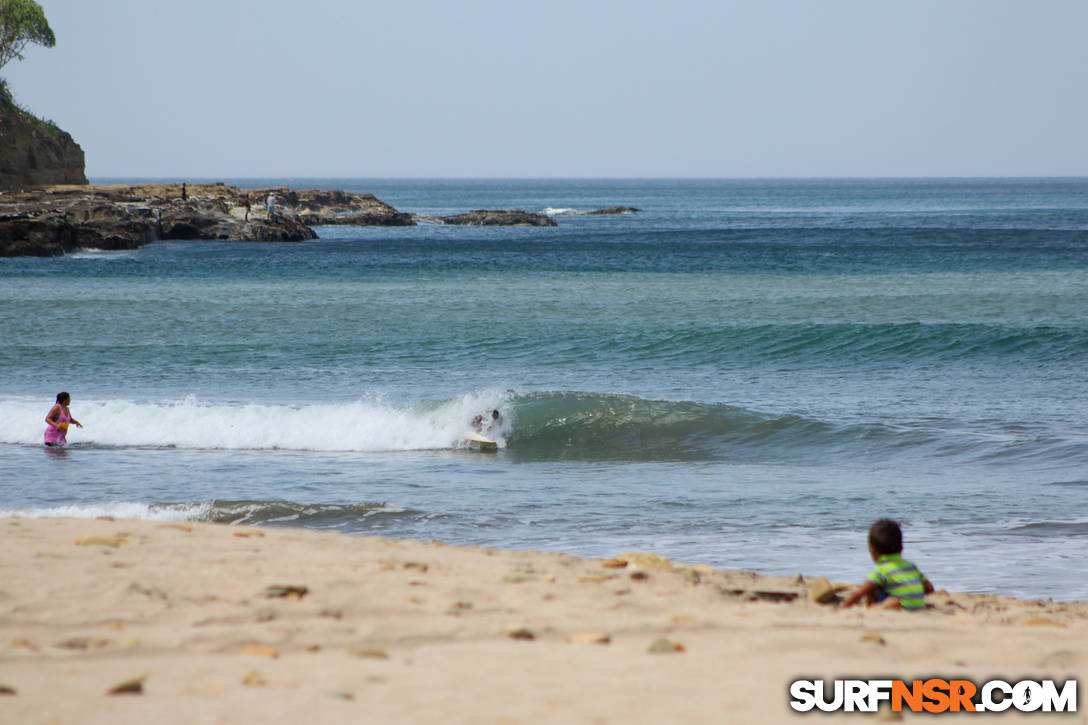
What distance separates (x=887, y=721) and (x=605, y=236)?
220 ft

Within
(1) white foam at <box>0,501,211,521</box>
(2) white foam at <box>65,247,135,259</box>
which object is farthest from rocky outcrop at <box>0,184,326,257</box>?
(1) white foam at <box>0,501,211,521</box>

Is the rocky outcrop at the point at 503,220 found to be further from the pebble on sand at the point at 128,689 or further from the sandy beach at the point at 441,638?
the pebble on sand at the point at 128,689

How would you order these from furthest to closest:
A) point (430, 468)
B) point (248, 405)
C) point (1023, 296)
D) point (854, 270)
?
point (854, 270) → point (1023, 296) → point (248, 405) → point (430, 468)

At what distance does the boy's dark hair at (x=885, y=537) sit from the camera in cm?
616

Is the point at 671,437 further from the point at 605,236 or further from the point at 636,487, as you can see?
the point at 605,236

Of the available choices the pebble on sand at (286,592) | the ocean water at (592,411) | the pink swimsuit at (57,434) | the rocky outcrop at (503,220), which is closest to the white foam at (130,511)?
the ocean water at (592,411)

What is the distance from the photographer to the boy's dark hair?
616cm

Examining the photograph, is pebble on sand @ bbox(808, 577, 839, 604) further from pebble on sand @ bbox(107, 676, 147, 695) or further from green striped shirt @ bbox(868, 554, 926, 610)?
pebble on sand @ bbox(107, 676, 147, 695)

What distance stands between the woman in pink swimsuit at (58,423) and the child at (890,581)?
38.0ft

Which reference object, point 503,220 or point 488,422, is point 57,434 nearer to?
point 488,422

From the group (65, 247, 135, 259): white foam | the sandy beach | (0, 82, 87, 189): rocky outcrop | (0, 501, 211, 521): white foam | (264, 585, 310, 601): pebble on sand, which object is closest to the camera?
the sandy beach

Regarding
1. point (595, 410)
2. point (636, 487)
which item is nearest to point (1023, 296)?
point (595, 410)

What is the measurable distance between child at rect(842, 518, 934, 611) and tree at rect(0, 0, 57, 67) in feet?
270

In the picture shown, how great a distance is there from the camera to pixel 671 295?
33.5m
